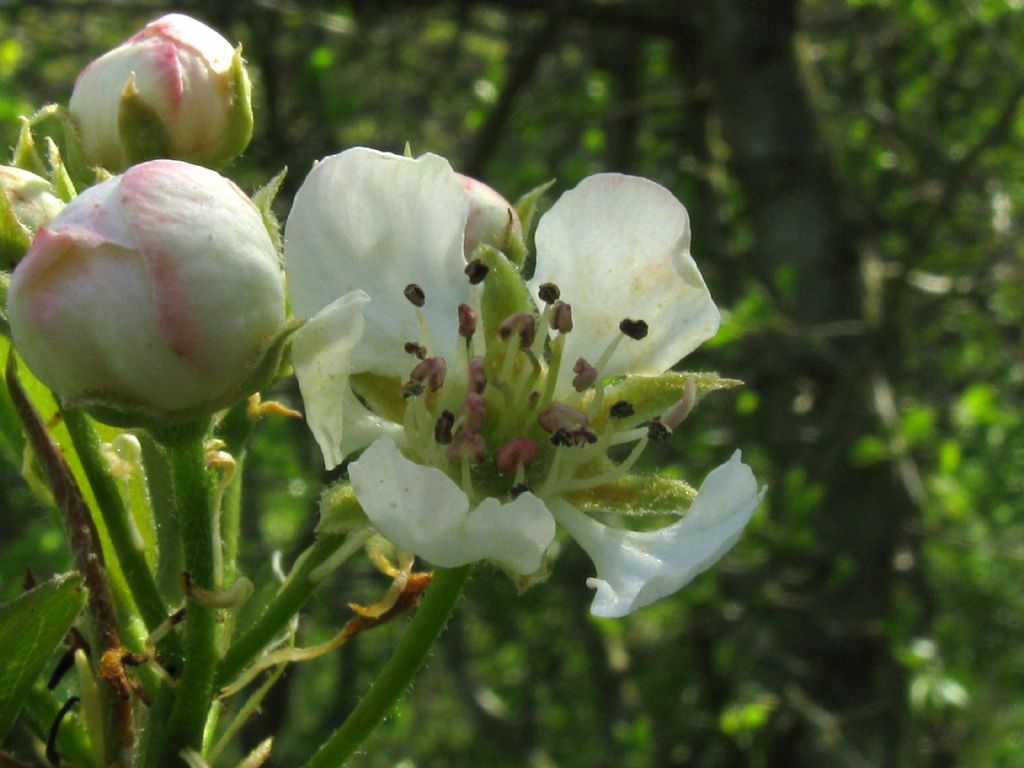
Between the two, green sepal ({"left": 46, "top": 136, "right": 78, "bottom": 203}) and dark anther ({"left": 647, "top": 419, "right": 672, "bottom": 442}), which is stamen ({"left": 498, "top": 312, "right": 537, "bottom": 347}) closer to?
dark anther ({"left": 647, "top": 419, "right": 672, "bottom": 442})

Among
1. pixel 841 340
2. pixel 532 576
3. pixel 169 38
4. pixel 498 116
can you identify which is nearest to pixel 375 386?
pixel 532 576

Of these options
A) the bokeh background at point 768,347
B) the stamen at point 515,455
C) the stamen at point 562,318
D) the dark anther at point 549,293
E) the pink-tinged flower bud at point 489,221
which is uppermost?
the pink-tinged flower bud at point 489,221

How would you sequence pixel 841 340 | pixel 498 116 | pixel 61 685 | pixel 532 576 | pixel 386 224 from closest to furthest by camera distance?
1. pixel 532 576
2. pixel 386 224
3. pixel 61 685
4. pixel 498 116
5. pixel 841 340

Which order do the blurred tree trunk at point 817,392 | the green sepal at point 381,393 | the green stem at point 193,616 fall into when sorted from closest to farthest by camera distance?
1. the green stem at point 193,616
2. the green sepal at point 381,393
3. the blurred tree trunk at point 817,392

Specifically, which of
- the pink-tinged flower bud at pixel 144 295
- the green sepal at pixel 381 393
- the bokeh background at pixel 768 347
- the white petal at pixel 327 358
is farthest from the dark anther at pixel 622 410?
the bokeh background at pixel 768 347

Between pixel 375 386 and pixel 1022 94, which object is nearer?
pixel 375 386

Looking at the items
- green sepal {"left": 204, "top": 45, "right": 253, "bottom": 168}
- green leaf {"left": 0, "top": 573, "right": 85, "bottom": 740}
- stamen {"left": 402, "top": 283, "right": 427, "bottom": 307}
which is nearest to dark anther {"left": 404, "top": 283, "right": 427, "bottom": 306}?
stamen {"left": 402, "top": 283, "right": 427, "bottom": 307}

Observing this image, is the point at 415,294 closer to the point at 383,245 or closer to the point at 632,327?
the point at 383,245

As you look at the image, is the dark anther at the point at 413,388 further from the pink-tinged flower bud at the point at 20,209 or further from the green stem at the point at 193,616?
the pink-tinged flower bud at the point at 20,209

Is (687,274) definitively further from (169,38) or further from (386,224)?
(169,38)
